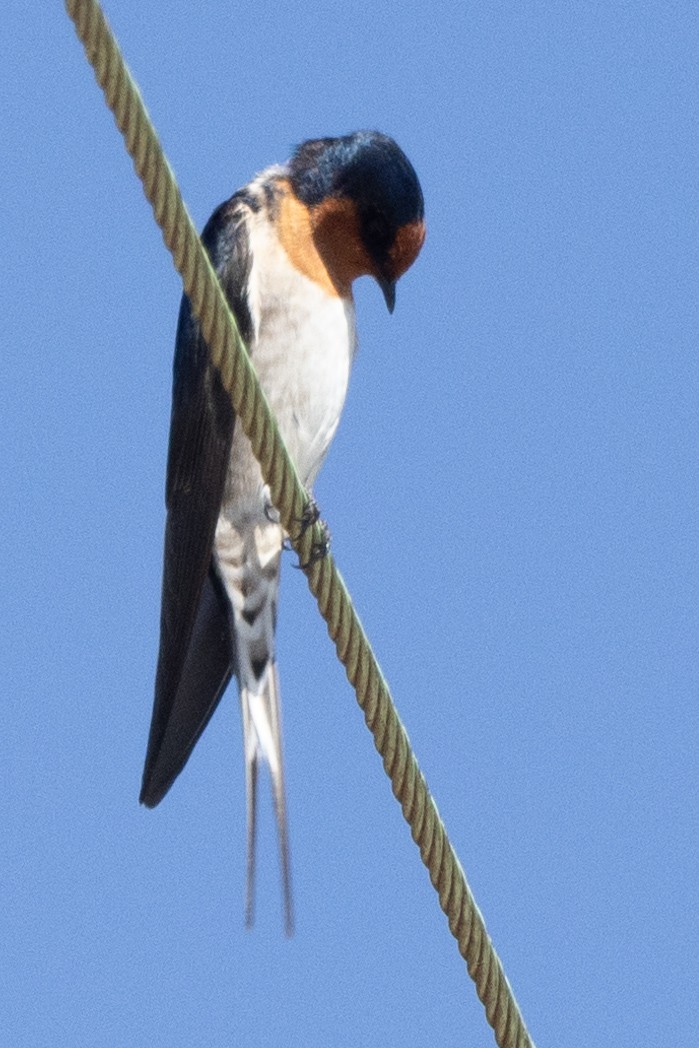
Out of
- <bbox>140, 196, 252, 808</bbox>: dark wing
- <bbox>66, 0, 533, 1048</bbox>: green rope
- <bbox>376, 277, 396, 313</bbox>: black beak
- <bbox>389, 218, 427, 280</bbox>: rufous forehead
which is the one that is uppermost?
<bbox>389, 218, 427, 280</bbox>: rufous forehead

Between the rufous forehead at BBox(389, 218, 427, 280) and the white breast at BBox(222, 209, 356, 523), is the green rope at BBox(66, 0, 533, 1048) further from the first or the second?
the rufous forehead at BBox(389, 218, 427, 280)

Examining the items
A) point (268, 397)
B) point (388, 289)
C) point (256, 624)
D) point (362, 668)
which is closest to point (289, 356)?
point (268, 397)

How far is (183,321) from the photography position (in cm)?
435

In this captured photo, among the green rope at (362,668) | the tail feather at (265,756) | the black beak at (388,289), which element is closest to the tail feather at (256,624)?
the tail feather at (265,756)

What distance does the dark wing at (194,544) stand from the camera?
12.0ft

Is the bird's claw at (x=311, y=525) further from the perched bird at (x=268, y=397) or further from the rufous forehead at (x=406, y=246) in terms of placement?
the rufous forehead at (x=406, y=246)

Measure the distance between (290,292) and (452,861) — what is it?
1.72m

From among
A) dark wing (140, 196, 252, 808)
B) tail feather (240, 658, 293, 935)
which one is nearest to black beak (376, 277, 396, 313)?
dark wing (140, 196, 252, 808)

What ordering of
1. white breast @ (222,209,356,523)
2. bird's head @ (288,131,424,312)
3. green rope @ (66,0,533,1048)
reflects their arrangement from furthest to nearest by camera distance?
bird's head @ (288,131,424,312), white breast @ (222,209,356,523), green rope @ (66,0,533,1048)

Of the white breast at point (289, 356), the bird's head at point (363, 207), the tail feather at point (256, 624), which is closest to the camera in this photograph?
the tail feather at point (256, 624)

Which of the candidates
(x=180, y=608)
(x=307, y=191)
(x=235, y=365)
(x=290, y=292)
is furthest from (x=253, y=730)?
(x=235, y=365)

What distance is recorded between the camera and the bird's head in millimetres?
4184

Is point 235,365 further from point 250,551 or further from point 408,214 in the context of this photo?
point 408,214

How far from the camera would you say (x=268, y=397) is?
155 inches
